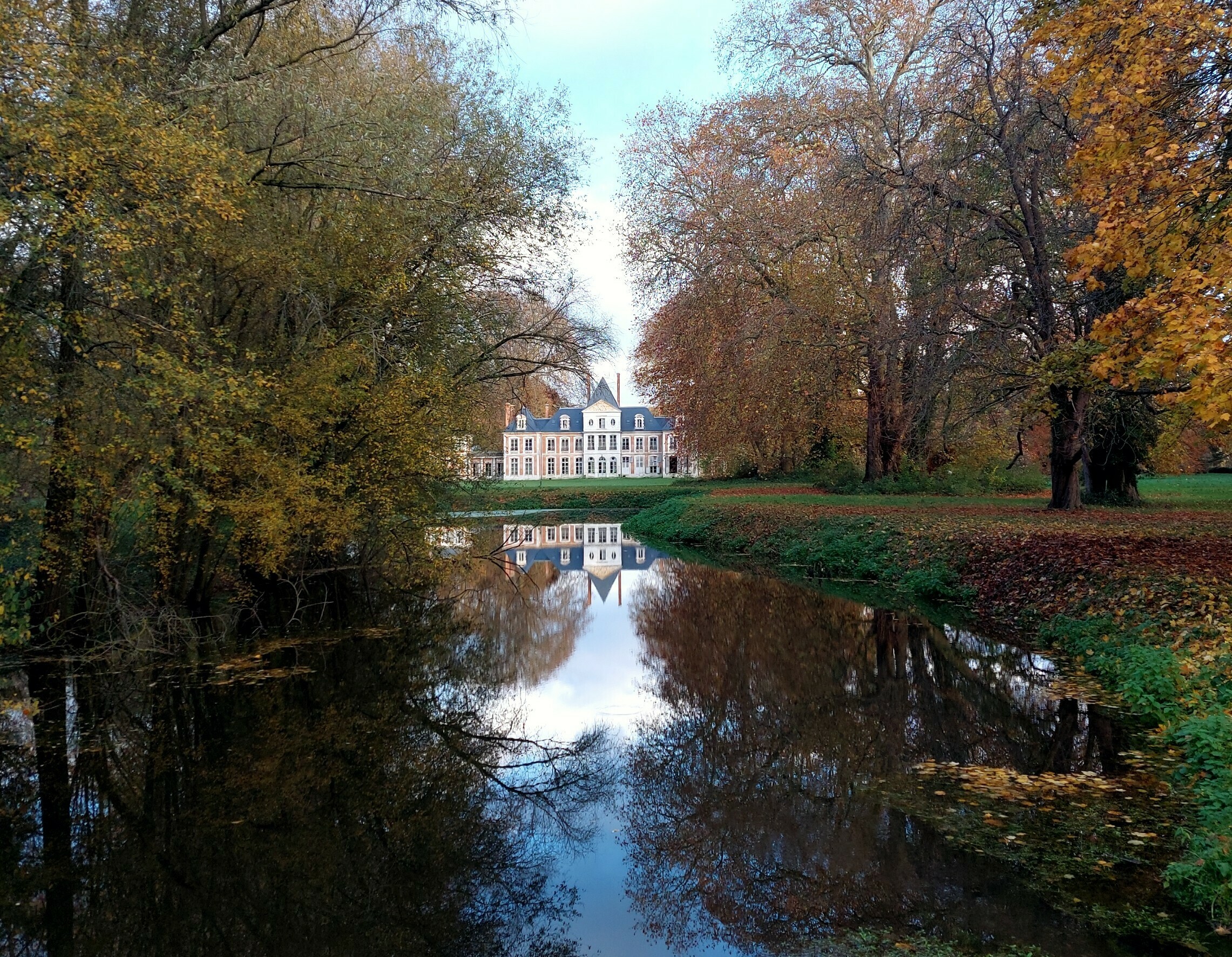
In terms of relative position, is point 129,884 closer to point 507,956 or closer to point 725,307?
point 507,956

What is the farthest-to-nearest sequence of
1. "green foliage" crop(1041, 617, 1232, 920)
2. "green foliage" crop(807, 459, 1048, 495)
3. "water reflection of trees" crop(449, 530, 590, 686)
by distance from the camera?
"green foliage" crop(807, 459, 1048, 495), "water reflection of trees" crop(449, 530, 590, 686), "green foliage" crop(1041, 617, 1232, 920)

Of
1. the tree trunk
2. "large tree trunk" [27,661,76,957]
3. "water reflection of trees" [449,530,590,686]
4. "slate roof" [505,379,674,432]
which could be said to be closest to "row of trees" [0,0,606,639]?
"large tree trunk" [27,661,76,957]

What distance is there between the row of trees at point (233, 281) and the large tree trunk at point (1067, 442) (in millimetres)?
8999

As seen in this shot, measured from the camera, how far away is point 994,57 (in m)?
13.7

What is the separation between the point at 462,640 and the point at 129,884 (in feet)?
22.9

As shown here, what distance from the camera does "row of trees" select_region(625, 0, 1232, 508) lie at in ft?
23.8

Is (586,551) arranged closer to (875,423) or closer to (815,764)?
(875,423)

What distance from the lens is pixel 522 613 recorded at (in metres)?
14.1

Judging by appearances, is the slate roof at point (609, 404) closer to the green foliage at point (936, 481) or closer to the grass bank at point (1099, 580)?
the green foliage at point (936, 481)

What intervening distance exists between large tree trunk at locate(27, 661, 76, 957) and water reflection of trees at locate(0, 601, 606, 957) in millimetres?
17

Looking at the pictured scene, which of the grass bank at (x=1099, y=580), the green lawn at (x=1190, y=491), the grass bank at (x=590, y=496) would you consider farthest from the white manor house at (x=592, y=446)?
the grass bank at (x=1099, y=580)

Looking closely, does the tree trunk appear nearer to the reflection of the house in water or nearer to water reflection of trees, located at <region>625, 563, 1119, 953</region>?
the reflection of the house in water

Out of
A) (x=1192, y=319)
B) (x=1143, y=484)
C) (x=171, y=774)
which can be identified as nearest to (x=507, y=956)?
(x=171, y=774)

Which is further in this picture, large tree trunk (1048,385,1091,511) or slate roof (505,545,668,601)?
slate roof (505,545,668,601)
